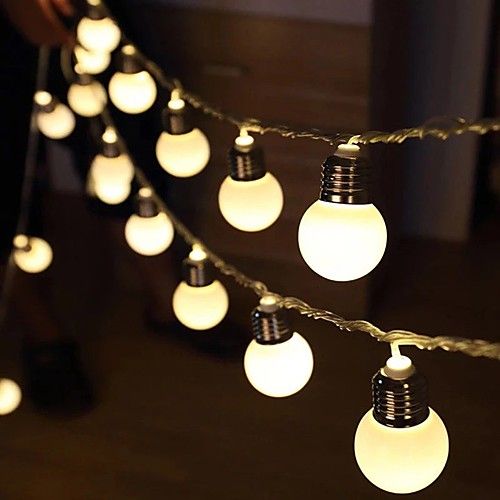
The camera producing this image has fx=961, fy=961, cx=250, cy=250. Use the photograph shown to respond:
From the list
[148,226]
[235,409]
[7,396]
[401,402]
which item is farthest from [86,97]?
[401,402]

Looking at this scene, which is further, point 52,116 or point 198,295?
point 52,116

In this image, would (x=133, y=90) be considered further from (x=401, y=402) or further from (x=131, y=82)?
(x=401, y=402)

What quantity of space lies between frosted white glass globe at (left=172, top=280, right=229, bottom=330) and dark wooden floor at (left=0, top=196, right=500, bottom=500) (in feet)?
1.56

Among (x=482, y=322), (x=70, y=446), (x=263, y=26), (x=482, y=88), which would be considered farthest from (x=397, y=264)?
(x=70, y=446)

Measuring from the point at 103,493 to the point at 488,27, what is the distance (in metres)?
1.17

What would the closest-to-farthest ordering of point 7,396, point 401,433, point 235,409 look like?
point 401,433 < point 7,396 < point 235,409

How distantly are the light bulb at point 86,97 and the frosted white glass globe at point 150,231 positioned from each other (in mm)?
211

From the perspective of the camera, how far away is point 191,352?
6.14 ft

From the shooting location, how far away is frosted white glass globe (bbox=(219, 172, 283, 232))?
100 cm

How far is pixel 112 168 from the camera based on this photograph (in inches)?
50.6

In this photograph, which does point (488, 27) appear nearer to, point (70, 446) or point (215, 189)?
point (215, 189)

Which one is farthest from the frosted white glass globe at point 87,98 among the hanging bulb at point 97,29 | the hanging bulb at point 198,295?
the hanging bulb at point 198,295

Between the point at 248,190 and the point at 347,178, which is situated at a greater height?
the point at 248,190

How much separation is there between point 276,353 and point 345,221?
229 mm
